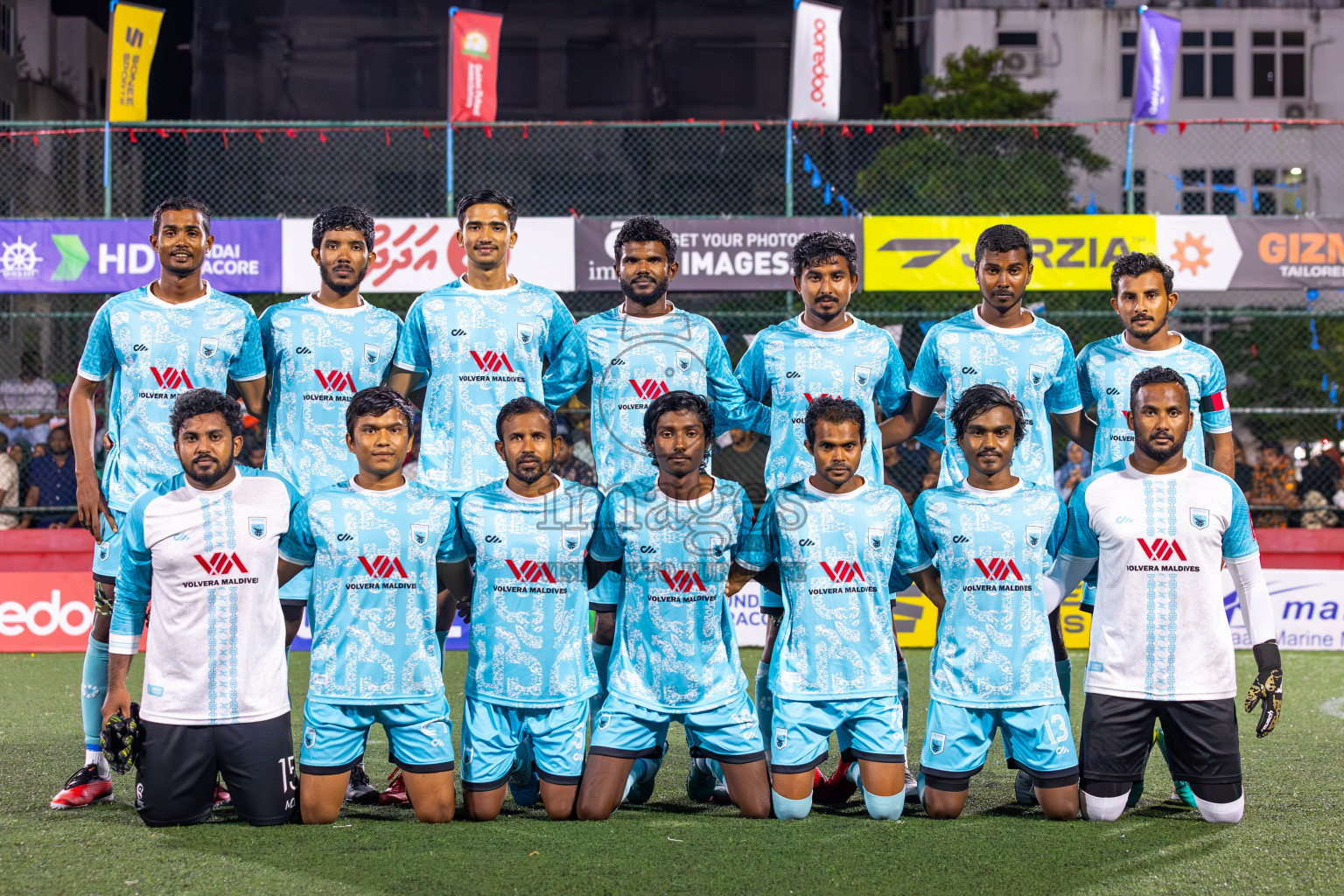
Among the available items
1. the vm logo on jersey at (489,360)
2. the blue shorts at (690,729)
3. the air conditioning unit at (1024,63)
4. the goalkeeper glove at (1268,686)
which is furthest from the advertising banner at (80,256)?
the air conditioning unit at (1024,63)

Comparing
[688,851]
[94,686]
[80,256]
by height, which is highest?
[80,256]

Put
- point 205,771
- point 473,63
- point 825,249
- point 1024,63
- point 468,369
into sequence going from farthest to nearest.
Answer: point 1024,63 < point 473,63 < point 468,369 < point 825,249 < point 205,771

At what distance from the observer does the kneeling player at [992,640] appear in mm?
4402

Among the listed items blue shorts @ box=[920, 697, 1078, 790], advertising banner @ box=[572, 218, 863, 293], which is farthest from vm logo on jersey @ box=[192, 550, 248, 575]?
advertising banner @ box=[572, 218, 863, 293]

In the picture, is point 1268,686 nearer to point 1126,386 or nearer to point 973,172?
point 1126,386

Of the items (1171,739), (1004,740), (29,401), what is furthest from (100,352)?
(29,401)

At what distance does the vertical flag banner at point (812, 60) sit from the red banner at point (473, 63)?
2.61 m

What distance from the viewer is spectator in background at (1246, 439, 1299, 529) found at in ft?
33.3

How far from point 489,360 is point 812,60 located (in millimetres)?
6585

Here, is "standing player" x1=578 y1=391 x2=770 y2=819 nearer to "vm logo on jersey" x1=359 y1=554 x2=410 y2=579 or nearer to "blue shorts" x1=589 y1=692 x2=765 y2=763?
"blue shorts" x1=589 y1=692 x2=765 y2=763

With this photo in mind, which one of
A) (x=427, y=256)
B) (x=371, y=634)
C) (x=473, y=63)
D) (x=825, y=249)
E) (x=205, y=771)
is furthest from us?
Result: (x=473, y=63)

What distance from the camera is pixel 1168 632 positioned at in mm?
4379

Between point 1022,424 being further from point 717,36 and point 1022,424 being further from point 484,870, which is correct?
point 717,36

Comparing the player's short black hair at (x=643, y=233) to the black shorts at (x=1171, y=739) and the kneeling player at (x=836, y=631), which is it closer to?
the kneeling player at (x=836, y=631)
